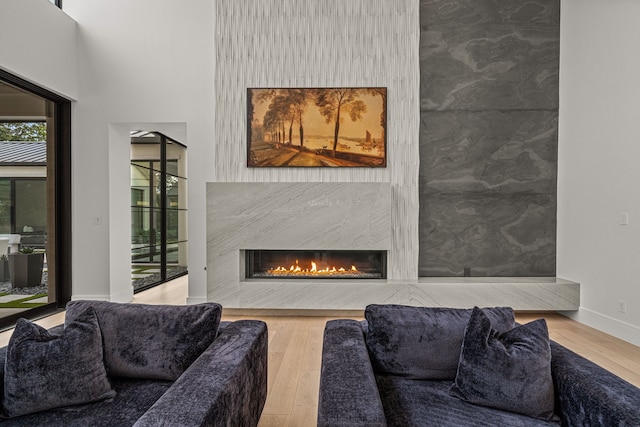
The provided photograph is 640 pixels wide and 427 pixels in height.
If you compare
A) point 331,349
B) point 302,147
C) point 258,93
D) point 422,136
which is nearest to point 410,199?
point 422,136

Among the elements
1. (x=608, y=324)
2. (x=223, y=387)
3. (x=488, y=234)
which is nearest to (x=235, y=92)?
(x=488, y=234)

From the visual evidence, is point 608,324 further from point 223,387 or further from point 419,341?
point 223,387

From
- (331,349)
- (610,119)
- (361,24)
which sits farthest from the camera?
(361,24)

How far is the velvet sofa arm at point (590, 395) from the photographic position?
4.26 ft

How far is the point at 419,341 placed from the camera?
1862 millimetres

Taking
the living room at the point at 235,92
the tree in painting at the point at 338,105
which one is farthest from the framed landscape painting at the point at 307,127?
the living room at the point at 235,92

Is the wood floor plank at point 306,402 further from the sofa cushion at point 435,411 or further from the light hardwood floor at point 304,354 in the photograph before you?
the sofa cushion at point 435,411

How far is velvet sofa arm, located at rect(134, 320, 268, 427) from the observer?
1189 mm

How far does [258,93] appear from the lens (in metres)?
4.62

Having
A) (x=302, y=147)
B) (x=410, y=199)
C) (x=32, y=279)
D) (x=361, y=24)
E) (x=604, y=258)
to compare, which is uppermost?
(x=361, y=24)

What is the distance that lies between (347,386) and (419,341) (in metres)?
0.60

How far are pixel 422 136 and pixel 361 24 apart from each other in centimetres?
146

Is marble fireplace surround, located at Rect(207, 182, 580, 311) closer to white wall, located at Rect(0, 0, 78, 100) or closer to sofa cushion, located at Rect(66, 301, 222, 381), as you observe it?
white wall, located at Rect(0, 0, 78, 100)

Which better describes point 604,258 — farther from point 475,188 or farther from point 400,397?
point 400,397
